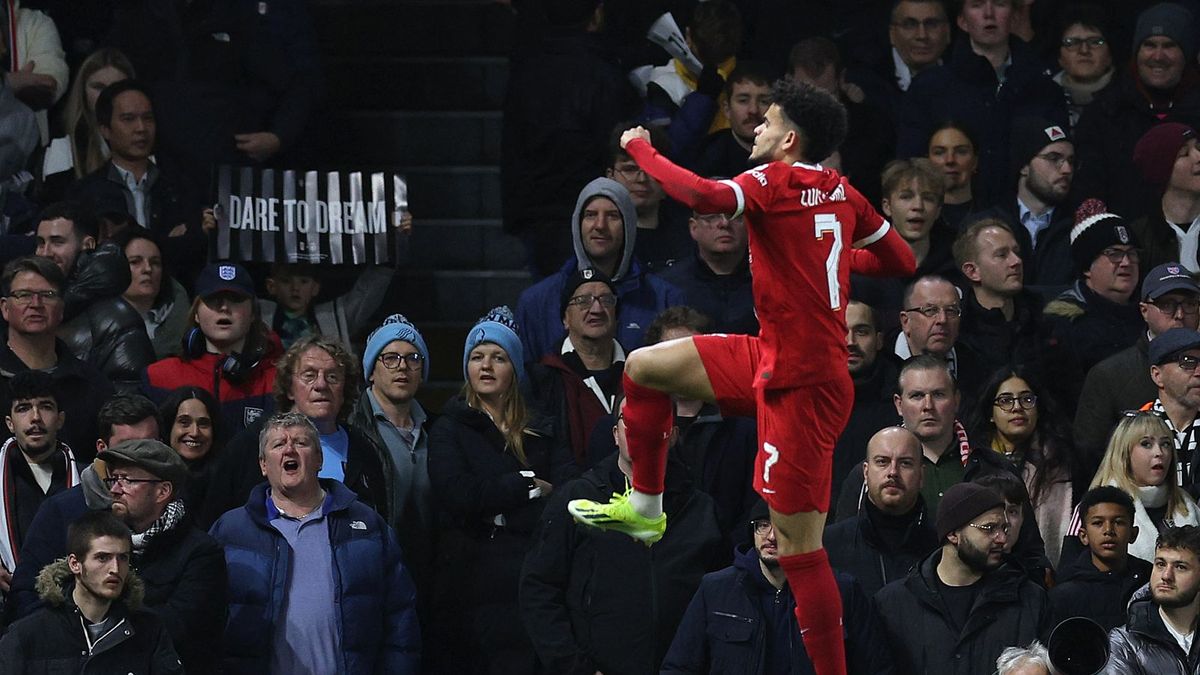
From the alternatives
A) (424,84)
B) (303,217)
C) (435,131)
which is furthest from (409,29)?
(303,217)

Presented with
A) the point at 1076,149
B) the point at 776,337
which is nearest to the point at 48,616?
the point at 776,337

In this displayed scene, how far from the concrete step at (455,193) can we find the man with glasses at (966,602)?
5.31 metres

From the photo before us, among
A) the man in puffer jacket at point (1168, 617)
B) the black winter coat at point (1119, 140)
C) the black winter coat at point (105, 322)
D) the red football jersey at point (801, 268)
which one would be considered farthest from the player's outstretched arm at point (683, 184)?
the black winter coat at point (1119, 140)

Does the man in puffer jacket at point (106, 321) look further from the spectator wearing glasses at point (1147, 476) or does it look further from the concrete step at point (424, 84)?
the spectator wearing glasses at point (1147, 476)

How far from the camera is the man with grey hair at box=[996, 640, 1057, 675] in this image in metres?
8.42

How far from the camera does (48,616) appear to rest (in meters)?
→ 8.90

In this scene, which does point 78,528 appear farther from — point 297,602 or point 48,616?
point 297,602

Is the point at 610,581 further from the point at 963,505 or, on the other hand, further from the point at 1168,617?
the point at 1168,617

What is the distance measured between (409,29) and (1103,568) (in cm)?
680

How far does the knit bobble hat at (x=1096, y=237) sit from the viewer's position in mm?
11234

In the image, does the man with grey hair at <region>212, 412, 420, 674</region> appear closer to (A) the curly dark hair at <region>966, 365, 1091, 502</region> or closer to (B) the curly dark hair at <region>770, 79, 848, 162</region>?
(A) the curly dark hair at <region>966, 365, 1091, 502</region>

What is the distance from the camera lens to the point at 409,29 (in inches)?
571

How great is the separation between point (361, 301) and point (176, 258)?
1.05 meters

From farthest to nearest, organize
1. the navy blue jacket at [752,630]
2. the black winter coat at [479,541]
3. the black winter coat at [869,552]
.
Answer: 1. the black winter coat at [479,541]
2. the black winter coat at [869,552]
3. the navy blue jacket at [752,630]
